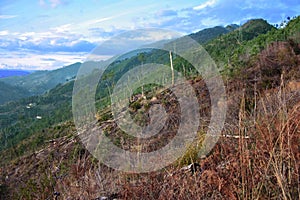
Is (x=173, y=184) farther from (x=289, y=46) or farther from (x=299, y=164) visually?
(x=289, y=46)

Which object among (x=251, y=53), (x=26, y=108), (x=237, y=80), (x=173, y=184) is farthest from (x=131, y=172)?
(x=26, y=108)

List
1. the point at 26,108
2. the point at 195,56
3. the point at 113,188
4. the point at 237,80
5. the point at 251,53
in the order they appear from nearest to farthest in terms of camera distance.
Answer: the point at 113,188, the point at 237,80, the point at 251,53, the point at 195,56, the point at 26,108

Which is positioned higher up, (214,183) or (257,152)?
(257,152)

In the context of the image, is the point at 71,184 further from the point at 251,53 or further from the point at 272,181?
the point at 251,53

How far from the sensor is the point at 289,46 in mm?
13820

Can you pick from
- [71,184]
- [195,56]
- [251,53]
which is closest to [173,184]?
[71,184]

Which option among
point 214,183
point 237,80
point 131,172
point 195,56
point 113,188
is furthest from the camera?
point 195,56

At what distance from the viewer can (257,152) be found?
2459 millimetres

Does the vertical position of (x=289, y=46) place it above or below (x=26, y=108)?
above

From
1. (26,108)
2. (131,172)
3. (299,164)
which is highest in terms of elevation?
(299,164)

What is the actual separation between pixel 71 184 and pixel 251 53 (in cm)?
1418

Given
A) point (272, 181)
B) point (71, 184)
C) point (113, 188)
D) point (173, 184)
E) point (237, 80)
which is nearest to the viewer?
point (272, 181)

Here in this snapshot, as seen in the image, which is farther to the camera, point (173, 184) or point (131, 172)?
point (131, 172)

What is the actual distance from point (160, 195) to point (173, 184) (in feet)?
0.69
